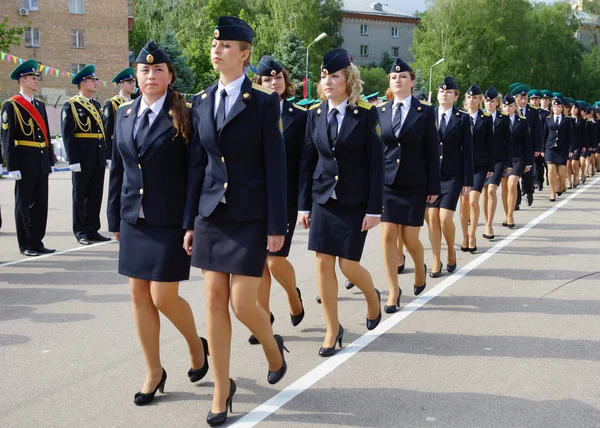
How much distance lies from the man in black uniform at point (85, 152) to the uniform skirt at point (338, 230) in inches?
223

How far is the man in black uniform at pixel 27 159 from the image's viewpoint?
32.0ft

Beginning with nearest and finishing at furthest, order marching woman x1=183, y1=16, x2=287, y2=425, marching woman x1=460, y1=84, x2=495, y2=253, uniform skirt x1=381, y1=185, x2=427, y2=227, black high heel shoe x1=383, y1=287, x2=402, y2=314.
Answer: marching woman x1=183, y1=16, x2=287, y2=425 < black high heel shoe x1=383, y1=287, x2=402, y2=314 < uniform skirt x1=381, y1=185, x2=427, y2=227 < marching woman x1=460, y1=84, x2=495, y2=253

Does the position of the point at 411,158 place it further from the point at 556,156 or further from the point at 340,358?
the point at 556,156

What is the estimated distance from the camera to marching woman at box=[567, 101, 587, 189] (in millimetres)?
20625

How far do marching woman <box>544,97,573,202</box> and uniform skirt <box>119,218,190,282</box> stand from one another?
45.7ft

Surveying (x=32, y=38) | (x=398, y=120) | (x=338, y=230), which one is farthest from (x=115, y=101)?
(x=32, y=38)

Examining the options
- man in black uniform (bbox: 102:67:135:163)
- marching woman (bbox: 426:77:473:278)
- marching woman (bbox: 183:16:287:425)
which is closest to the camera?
marching woman (bbox: 183:16:287:425)

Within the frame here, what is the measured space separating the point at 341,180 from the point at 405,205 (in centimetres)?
165

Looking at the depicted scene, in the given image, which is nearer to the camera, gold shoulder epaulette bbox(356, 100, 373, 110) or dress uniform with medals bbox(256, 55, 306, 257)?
gold shoulder epaulette bbox(356, 100, 373, 110)

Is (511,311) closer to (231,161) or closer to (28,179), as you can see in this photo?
(231,161)

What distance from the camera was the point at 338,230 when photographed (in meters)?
5.77

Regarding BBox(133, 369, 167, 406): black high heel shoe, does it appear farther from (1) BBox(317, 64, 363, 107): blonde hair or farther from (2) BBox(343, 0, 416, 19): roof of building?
(2) BBox(343, 0, 416, 19): roof of building

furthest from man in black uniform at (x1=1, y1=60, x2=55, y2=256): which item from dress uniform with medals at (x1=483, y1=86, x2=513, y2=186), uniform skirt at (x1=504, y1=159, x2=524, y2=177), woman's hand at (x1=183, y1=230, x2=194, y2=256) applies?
uniform skirt at (x1=504, y1=159, x2=524, y2=177)

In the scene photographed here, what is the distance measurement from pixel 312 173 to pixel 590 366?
2409 millimetres
